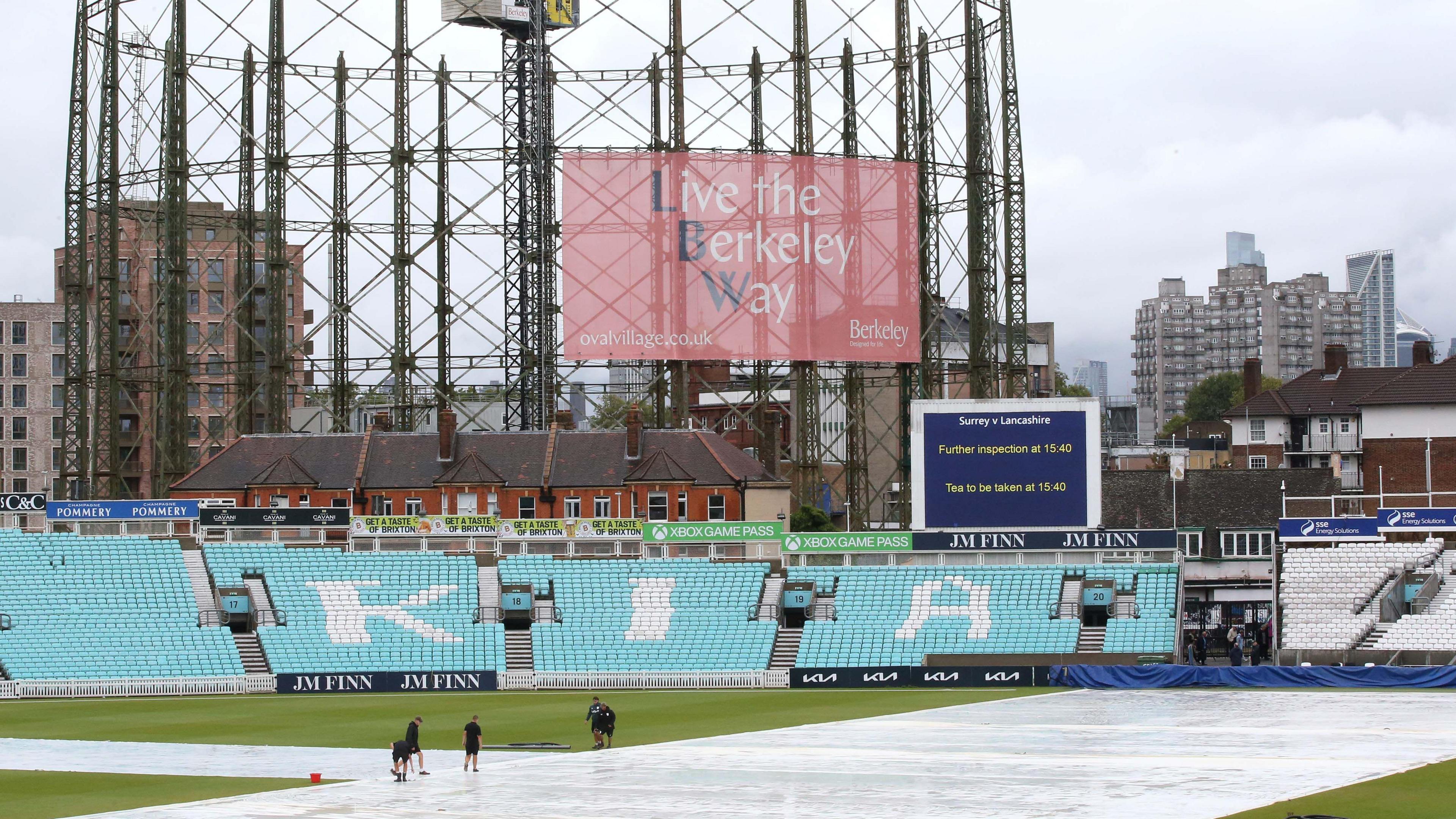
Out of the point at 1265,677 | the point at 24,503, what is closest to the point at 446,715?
the point at 24,503

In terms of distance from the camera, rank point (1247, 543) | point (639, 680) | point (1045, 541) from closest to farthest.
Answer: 1. point (639, 680)
2. point (1045, 541)
3. point (1247, 543)

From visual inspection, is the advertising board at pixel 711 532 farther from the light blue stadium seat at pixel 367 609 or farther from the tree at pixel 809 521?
the light blue stadium seat at pixel 367 609

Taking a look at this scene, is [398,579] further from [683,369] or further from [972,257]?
[972,257]

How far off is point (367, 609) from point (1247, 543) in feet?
117

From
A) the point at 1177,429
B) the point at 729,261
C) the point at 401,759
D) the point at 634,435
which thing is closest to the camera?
the point at 401,759

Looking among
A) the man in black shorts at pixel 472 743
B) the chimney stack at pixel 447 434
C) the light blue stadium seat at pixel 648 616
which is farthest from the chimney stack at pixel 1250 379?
the man in black shorts at pixel 472 743

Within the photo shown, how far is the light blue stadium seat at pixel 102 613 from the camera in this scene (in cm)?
5288

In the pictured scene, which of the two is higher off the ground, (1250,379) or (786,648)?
(1250,379)

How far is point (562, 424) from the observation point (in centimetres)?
7394

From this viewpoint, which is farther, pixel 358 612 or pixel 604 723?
pixel 358 612

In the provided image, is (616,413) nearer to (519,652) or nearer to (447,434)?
(447,434)

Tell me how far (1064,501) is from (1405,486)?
77.1ft

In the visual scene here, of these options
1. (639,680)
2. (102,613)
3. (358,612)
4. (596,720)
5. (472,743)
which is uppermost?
(102,613)

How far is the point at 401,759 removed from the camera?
31891 millimetres
